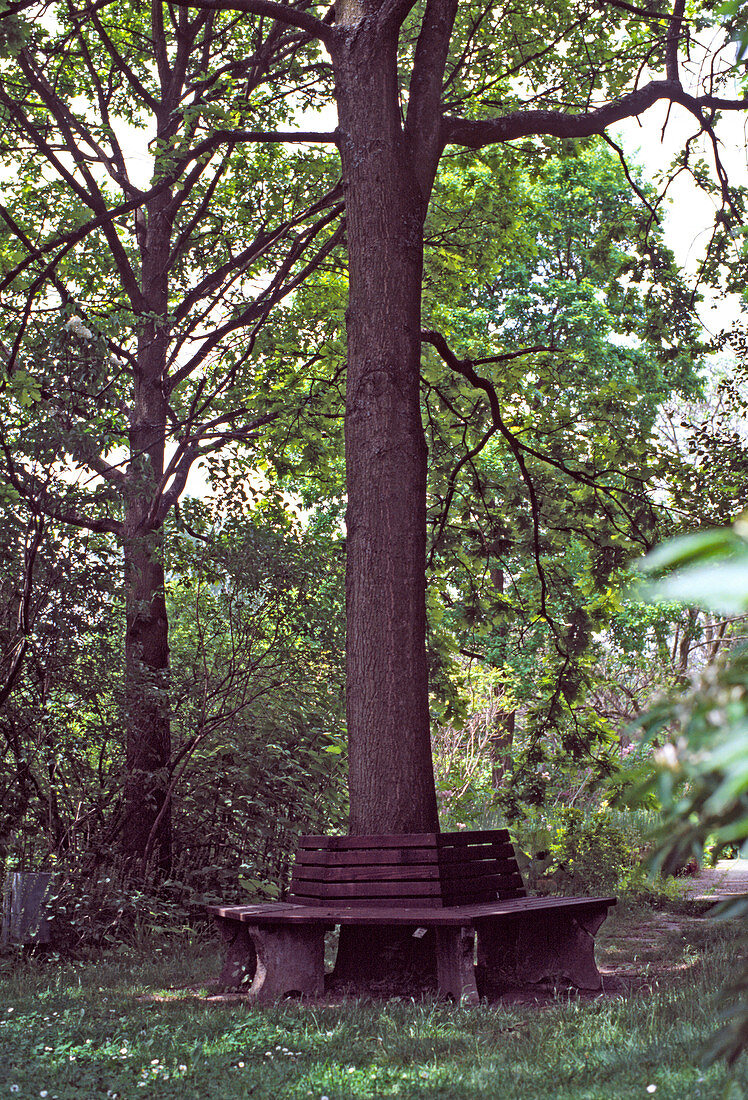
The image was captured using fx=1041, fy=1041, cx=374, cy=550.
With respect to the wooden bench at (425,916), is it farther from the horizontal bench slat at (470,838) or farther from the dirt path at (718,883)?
the dirt path at (718,883)

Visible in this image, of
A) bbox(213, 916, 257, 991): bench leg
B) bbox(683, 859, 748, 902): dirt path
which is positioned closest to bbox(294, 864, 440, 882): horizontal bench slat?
bbox(213, 916, 257, 991): bench leg

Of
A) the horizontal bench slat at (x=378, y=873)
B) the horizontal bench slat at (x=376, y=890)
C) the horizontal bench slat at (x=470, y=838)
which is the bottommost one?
the horizontal bench slat at (x=376, y=890)

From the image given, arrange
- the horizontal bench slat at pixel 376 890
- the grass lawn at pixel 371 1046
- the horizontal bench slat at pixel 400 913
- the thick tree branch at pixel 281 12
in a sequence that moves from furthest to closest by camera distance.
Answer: the thick tree branch at pixel 281 12
the horizontal bench slat at pixel 376 890
the horizontal bench slat at pixel 400 913
the grass lawn at pixel 371 1046

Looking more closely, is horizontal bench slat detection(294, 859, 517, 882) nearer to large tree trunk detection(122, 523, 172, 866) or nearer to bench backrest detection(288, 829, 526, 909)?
bench backrest detection(288, 829, 526, 909)

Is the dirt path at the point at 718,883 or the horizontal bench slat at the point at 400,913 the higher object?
the horizontal bench slat at the point at 400,913

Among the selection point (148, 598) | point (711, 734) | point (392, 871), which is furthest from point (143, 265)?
point (711, 734)

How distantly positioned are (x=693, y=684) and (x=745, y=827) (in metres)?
0.41

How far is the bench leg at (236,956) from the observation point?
5.80 metres

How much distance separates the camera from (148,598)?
10.1m

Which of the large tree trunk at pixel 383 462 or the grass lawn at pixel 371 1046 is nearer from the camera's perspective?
the grass lawn at pixel 371 1046

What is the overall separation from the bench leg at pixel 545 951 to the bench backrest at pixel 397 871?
224 millimetres

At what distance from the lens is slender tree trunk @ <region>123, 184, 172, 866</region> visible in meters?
8.66

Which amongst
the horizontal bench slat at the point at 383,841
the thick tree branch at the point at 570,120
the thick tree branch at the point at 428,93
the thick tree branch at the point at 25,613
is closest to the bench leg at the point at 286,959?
the horizontal bench slat at the point at 383,841

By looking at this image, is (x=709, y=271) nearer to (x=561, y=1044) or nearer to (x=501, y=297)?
(x=561, y=1044)
